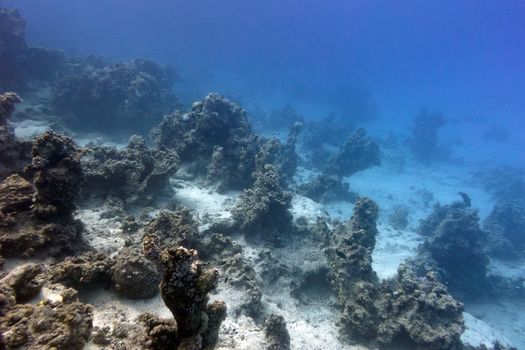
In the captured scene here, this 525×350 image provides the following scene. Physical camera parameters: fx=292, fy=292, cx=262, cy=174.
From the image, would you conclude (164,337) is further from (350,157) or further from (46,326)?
(350,157)

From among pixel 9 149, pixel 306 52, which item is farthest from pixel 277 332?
pixel 306 52

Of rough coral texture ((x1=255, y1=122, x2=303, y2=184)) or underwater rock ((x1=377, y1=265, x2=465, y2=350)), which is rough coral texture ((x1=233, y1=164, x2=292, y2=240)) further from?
underwater rock ((x1=377, y1=265, x2=465, y2=350))

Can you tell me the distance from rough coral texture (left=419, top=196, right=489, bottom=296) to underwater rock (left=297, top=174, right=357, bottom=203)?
239 inches

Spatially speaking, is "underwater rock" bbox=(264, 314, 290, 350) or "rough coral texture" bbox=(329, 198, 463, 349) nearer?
"underwater rock" bbox=(264, 314, 290, 350)

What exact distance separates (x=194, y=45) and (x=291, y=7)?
50.7 meters

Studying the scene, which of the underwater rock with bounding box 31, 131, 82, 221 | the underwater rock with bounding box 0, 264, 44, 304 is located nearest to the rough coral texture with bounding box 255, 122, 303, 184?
the underwater rock with bounding box 31, 131, 82, 221

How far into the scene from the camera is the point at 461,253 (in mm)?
13859

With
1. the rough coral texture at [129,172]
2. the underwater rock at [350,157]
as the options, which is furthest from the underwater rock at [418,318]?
the underwater rock at [350,157]

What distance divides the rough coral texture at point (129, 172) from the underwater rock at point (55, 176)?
97.4 inches

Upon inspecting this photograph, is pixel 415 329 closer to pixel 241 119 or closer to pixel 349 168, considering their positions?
pixel 241 119

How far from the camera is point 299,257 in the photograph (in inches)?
369

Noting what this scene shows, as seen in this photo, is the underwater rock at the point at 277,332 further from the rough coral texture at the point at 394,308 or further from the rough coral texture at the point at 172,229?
the rough coral texture at the point at 172,229

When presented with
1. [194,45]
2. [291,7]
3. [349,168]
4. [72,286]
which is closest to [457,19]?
[291,7]

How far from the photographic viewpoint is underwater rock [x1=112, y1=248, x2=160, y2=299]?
15.9 ft
